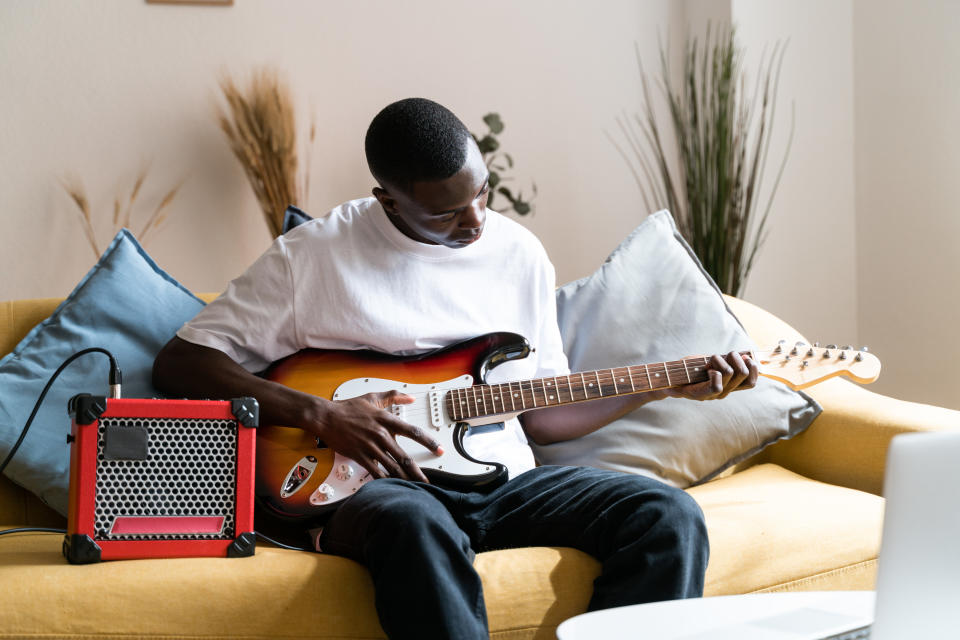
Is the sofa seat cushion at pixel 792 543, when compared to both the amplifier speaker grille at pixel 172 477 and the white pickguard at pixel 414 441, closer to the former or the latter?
the white pickguard at pixel 414 441

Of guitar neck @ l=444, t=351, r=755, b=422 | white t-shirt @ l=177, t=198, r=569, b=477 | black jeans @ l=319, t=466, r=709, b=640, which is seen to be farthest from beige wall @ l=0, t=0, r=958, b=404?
black jeans @ l=319, t=466, r=709, b=640

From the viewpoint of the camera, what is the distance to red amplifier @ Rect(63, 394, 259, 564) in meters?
1.26

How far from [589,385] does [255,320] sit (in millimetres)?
586

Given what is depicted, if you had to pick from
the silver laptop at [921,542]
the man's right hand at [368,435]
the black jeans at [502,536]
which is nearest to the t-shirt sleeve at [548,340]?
the black jeans at [502,536]

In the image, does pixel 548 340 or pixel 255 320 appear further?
pixel 548 340

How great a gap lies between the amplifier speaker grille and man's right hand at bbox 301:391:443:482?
17 centimetres

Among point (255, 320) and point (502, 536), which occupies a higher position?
point (255, 320)

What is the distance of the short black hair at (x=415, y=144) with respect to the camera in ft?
5.03

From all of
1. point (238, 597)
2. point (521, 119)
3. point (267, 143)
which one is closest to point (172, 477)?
point (238, 597)

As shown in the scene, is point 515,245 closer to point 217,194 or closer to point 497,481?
point 497,481

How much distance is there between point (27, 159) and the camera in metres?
2.58

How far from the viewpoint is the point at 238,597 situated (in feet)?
3.99

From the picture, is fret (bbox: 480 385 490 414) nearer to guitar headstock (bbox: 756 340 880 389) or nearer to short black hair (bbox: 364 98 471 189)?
short black hair (bbox: 364 98 471 189)

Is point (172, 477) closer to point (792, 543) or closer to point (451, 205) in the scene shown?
point (451, 205)
